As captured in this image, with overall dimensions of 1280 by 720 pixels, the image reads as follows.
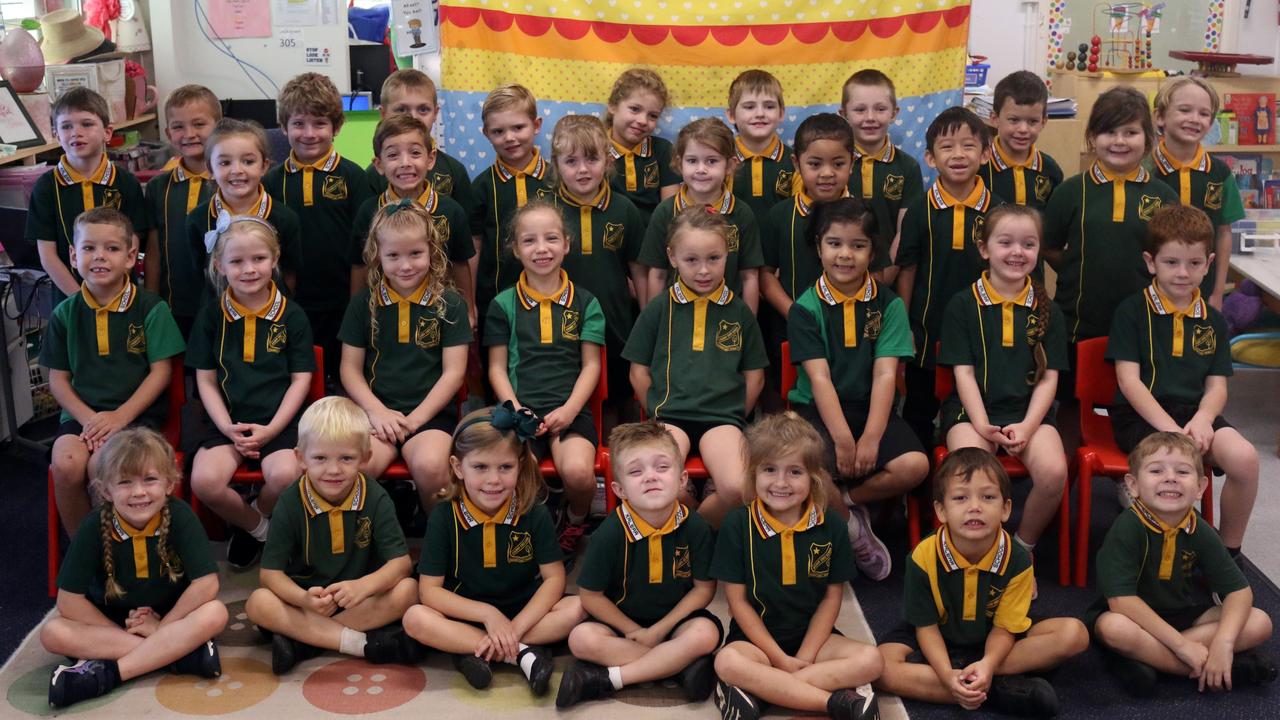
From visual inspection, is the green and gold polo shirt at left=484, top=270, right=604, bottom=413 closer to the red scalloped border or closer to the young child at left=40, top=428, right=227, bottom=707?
the young child at left=40, top=428, right=227, bottom=707

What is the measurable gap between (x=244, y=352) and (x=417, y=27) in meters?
1.95

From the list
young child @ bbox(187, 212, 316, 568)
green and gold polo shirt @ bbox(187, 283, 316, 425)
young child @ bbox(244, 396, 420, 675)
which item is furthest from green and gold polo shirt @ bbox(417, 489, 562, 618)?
green and gold polo shirt @ bbox(187, 283, 316, 425)

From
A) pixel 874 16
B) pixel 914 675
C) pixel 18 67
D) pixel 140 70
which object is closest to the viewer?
pixel 914 675

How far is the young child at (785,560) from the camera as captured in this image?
2936 mm

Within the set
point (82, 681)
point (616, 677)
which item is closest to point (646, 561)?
point (616, 677)

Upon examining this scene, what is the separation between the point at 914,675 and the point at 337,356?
2.29 metres

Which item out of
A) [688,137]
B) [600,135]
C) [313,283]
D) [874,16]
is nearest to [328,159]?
[313,283]

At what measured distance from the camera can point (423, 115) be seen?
4.41 metres

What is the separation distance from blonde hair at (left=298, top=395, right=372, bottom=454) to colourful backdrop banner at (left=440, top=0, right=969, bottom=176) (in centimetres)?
180

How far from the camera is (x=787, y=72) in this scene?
479 cm

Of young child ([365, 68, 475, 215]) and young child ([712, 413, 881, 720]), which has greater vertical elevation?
young child ([365, 68, 475, 215])

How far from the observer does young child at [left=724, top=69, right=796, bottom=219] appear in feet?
14.0

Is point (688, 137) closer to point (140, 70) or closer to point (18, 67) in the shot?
point (18, 67)

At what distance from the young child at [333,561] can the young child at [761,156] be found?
5.51 ft
